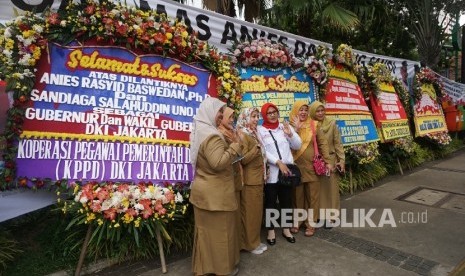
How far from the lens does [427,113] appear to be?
8352mm

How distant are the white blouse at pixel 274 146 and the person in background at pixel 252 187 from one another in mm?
100

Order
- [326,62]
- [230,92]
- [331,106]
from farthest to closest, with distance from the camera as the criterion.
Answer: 1. [331,106]
2. [326,62]
3. [230,92]

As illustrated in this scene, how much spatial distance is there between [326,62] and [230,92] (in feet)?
7.05

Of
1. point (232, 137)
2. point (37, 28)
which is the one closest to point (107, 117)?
point (37, 28)

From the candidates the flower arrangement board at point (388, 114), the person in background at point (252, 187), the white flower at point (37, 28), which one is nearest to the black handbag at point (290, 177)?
the person in background at point (252, 187)

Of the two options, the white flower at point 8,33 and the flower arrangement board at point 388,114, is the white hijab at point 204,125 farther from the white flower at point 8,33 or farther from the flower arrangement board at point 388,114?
the flower arrangement board at point 388,114

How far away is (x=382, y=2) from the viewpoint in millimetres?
10531

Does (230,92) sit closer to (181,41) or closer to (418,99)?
(181,41)

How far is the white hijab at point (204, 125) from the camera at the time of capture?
2863mm

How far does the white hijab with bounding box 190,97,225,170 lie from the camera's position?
9.39ft

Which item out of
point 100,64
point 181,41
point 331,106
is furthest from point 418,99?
point 100,64

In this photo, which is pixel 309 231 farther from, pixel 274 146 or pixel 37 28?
pixel 37 28

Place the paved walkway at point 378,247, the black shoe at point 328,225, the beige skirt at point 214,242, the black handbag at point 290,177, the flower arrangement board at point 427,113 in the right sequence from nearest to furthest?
the beige skirt at point 214,242 → the paved walkway at point 378,247 → the black handbag at point 290,177 → the black shoe at point 328,225 → the flower arrangement board at point 427,113
